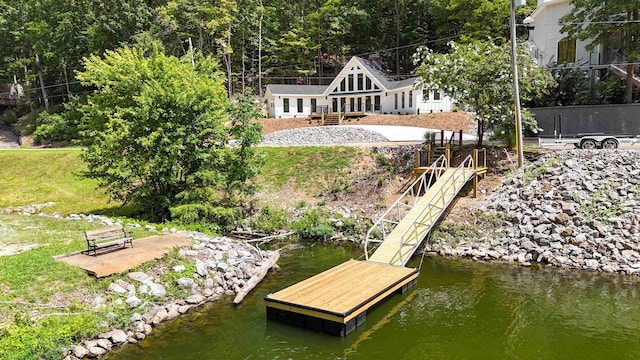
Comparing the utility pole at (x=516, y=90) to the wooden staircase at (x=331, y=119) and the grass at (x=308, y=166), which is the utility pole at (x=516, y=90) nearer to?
the grass at (x=308, y=166)

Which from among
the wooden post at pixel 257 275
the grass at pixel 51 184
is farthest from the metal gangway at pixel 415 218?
the grass at pixel 51 184

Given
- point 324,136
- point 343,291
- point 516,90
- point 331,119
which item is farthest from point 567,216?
point 331,119

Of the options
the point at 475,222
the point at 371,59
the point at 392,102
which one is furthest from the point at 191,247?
the point at 371,59

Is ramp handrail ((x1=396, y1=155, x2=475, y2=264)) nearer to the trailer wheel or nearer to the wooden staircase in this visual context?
the trailer wheel

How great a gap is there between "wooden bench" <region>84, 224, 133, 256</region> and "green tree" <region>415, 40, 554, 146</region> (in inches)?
631

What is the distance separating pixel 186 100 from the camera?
66.7 feet

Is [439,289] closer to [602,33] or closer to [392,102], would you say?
[602,33]

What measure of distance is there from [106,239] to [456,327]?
11388 mm

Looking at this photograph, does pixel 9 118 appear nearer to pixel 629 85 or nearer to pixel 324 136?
pixel 324 136

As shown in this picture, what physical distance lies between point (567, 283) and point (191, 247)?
1235 cm

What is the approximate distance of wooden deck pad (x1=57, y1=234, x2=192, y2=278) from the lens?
13068 millimetres

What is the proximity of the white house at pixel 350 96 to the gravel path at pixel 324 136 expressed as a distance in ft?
30.3

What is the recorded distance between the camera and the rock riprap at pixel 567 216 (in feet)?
53.4

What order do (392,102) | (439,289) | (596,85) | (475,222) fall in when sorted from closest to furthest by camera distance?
(439,289) → (475,222) → (596,85) → (392,102)
